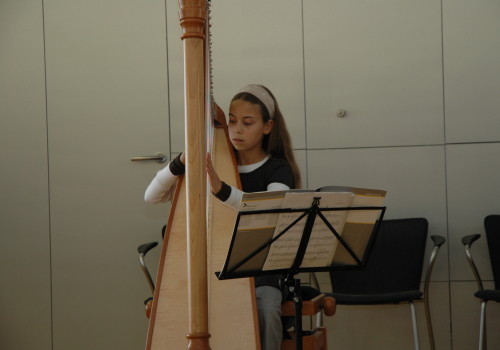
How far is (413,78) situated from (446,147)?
42cm

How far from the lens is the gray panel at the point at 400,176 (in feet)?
12.1

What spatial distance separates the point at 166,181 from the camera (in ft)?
8.11

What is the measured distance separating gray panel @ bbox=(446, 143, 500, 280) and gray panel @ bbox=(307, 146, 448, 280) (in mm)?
58

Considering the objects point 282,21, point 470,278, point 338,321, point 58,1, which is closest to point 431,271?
point 470,278

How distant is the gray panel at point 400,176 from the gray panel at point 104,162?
924mm

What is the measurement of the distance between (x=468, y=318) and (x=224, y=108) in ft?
5.82

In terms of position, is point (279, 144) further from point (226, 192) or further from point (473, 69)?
point (473, 69)

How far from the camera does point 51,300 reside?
3.92 meters

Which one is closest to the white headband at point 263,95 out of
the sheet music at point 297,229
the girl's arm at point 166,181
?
the girl's arm at point 166,181

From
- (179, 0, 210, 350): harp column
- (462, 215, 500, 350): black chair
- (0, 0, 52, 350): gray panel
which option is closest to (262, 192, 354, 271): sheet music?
(179, 0, 210, 350): harp column

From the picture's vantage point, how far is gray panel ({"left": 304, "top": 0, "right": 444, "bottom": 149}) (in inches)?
146

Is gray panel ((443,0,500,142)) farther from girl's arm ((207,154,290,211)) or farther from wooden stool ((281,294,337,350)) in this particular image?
girl's arm ((207,154,290,211))

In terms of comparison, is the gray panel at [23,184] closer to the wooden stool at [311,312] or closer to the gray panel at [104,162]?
the gray panel at [104,162]

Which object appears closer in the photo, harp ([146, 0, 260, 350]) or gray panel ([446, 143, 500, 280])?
harp ([146, 0, 260, 350])
